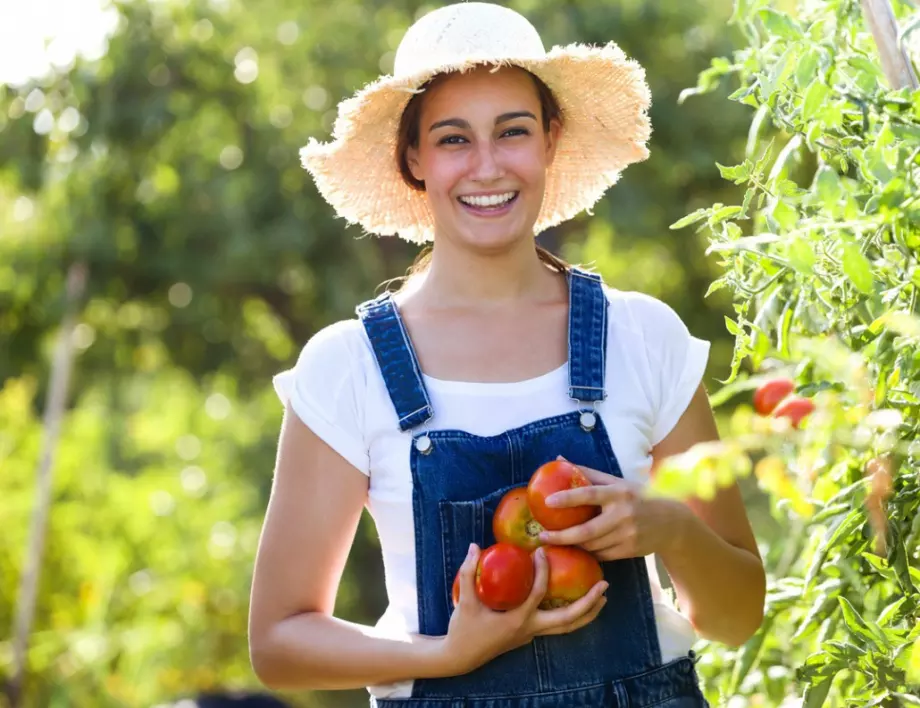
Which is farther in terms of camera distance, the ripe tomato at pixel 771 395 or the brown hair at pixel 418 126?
the ripe tomato at pixel 771 395

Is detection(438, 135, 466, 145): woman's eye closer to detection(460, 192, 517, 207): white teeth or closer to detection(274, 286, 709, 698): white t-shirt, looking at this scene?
detection(460, 192, 517, 207): white teeth

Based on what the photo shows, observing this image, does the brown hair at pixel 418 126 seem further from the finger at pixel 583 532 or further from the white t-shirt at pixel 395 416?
the finger at pixel 583 532

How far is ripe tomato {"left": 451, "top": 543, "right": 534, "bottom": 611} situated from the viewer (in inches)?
67.0

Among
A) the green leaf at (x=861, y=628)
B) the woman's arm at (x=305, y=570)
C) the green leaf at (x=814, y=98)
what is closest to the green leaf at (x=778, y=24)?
the green leaf at (x=814, y=98)

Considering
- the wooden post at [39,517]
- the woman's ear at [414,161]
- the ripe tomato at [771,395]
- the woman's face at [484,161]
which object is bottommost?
the ripe tomato at [771,395]

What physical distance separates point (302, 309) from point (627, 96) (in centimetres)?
465

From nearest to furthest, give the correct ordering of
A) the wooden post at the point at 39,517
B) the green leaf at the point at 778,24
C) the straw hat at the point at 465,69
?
the green leaf at the point at 778,24
the straw hat at the point at 465,69
the wooden post at the point at 39,517

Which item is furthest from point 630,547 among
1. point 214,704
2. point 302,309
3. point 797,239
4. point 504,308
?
point 302,309

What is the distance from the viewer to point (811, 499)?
193cm

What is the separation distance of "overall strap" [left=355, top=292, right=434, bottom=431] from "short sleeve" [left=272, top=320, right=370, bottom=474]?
0.12 ft

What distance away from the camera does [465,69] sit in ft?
6.61

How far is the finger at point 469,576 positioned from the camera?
172 centimetres

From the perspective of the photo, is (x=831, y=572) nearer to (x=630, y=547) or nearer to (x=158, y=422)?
(x=630, y=547)

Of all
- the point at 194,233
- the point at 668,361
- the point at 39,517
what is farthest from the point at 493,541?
the point at 194,233
